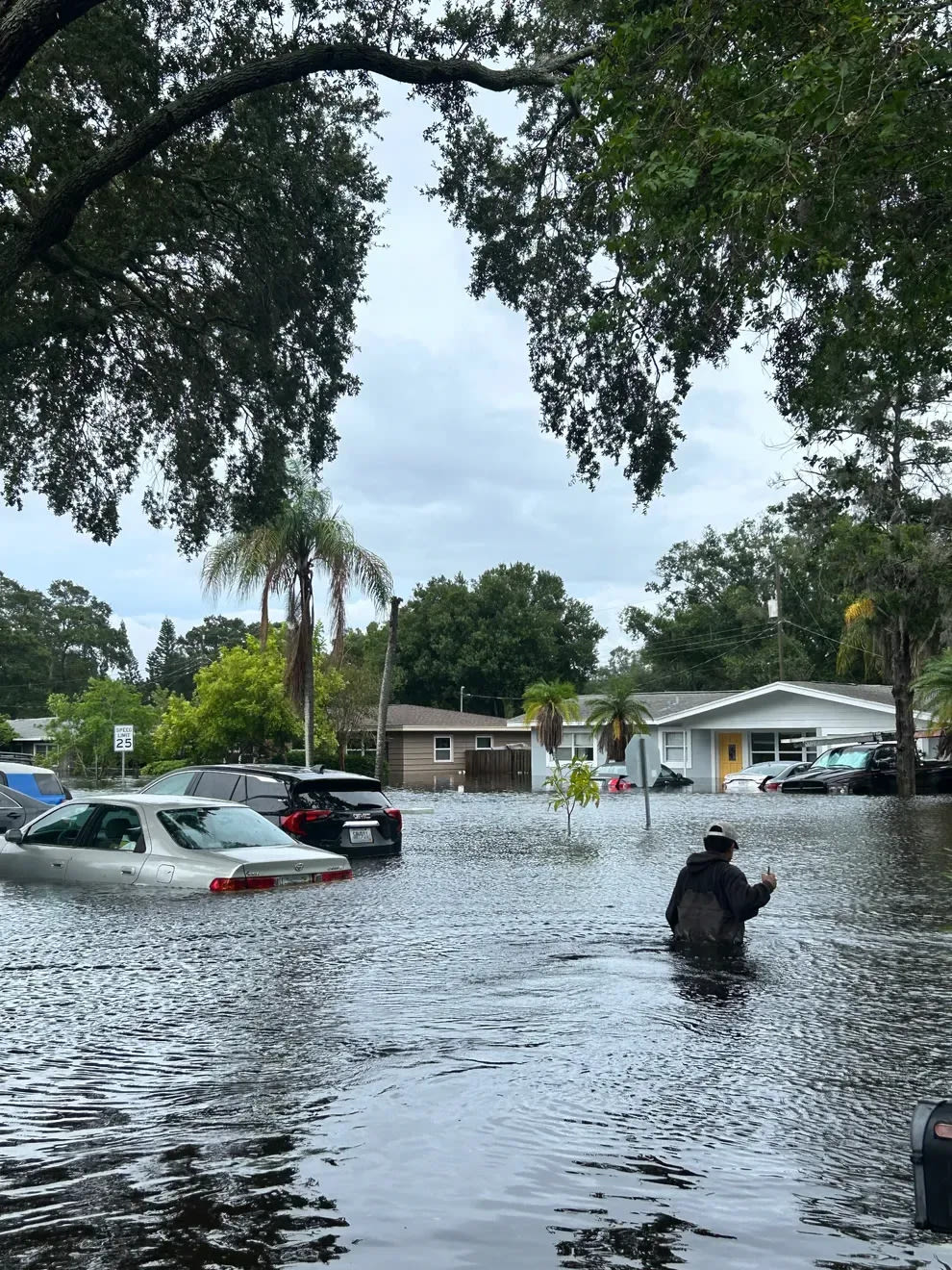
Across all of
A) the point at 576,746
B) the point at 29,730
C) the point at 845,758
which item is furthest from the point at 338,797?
the point at 29,730

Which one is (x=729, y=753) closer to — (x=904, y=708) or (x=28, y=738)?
(x=904, y=708)

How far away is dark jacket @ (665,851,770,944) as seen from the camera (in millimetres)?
10062

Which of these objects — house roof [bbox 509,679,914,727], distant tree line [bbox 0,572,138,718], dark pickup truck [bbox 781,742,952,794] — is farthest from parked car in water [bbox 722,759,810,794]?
distant tree line [bbox 0,572,138,718]

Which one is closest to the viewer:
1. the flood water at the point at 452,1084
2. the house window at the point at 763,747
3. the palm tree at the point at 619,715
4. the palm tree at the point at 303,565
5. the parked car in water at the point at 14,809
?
the flood water at the point at 452,1084

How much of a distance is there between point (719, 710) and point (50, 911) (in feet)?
154

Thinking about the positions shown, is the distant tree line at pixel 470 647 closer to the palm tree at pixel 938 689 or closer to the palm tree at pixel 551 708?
the palm tree at pixel 551 708

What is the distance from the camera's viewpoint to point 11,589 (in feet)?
395

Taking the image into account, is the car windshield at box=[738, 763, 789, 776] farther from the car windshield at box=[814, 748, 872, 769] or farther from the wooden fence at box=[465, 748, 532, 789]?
the wooden fence at box=[465, 748, 532, 789]

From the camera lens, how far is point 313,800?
17672 millimetres

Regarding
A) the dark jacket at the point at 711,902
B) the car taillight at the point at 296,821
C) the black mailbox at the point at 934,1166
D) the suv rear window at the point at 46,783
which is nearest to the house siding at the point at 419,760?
the suv rear window at the point at 46,783

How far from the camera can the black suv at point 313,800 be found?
1748 cm

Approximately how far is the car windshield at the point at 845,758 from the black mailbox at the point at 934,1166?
41.4 meters

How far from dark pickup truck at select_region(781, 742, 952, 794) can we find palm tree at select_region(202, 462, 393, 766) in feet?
53.2

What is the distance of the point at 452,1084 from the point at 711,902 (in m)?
4.22
